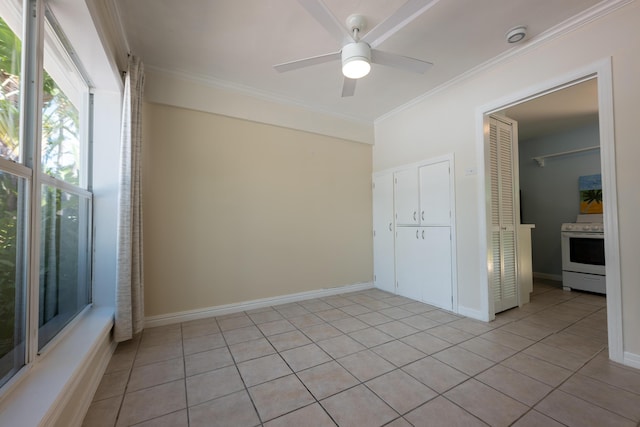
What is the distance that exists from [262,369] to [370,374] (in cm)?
81

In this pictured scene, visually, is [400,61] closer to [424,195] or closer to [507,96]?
[507,96]

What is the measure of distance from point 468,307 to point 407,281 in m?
0.87

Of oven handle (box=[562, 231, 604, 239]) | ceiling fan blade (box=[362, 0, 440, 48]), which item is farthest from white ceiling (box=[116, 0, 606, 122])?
oven handle (box=[562, 231, 604, 239])

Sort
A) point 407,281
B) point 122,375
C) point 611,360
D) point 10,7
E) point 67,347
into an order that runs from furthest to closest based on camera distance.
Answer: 1. point 407,281
2. point 611,360
3. point 122,375
4. point 67,347
5. point 10,7

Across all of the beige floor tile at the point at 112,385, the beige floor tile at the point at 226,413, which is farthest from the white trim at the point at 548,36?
the beige floor tile at the point at 112,385

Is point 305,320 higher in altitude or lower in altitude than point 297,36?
lower

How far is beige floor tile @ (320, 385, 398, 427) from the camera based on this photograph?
4.58 feet

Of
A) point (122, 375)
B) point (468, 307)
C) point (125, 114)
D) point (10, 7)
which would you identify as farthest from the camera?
point (468, 307)

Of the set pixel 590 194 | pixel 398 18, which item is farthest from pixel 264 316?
pixel 590 194

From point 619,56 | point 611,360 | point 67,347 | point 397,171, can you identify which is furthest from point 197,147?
point 611,360

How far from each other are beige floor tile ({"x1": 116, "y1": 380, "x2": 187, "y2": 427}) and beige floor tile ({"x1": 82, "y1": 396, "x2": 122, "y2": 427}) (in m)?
0.03

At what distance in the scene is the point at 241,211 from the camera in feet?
10.4

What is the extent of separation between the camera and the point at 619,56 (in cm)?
192

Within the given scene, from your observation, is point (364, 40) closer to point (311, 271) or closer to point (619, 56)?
point (619, 56)
